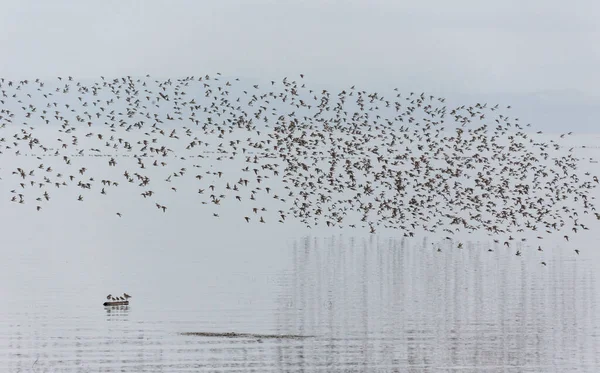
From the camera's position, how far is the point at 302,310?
229ft

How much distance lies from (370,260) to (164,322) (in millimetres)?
38281

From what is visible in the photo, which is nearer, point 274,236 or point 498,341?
point 498,341

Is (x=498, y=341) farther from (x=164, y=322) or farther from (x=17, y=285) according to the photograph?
(x=17, y=285)

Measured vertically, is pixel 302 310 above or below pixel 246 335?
above

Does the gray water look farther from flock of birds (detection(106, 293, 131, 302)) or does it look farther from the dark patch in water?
flock of birds (detection(106, 293, 131, 302))

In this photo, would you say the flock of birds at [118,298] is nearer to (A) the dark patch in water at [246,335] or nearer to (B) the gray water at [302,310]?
(B) the gray water at [302,310]

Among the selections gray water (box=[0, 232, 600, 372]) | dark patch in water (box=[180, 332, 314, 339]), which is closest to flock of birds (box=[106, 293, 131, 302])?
gray water (box=[0, 232, 600, 372])

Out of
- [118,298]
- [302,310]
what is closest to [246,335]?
[302,310]

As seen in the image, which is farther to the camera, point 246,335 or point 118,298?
point 118,298

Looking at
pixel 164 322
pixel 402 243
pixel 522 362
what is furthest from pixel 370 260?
pixel 522 362

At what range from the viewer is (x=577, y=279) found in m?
88.1

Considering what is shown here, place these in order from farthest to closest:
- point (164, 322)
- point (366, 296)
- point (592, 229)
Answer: point (592, 229) < point (366, 296) < point (164, 322)

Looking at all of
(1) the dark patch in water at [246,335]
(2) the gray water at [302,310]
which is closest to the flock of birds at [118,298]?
(2) the gray water at [302,310]

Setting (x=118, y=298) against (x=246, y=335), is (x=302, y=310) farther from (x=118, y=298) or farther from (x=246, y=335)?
(x=118, y=298)
